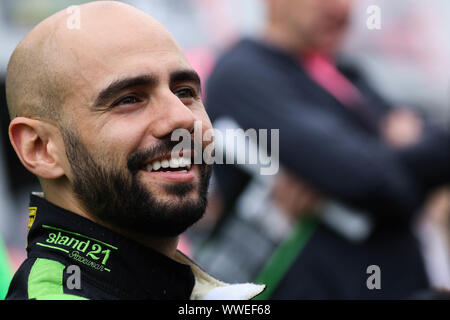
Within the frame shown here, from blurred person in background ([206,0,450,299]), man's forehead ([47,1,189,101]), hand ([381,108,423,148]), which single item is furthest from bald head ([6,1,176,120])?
hand ([381,108,423,148])

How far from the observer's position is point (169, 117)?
5.37 feet

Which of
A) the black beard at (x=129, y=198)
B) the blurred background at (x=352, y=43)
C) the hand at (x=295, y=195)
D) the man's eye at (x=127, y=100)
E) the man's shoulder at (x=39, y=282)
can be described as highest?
the blurred background at (x=352, y=43)

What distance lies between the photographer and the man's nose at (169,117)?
1.63m

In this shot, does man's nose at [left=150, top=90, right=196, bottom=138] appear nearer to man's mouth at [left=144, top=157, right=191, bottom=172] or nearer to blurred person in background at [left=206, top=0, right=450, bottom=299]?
man's mouth at [left=144, top=157, right=191, bottom=172]

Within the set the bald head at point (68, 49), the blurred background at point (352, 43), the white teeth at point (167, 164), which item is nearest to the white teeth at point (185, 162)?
the white teeth at point (167, 164)

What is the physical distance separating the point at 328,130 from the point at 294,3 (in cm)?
69

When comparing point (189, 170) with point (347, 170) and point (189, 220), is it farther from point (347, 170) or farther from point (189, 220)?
point (347, 170)

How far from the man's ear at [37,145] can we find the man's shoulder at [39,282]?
22cm

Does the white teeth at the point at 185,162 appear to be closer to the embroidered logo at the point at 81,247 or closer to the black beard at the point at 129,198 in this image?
the black beard at the point at 129,198

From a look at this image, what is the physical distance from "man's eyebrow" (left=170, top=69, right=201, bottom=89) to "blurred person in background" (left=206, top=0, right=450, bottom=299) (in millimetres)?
1120

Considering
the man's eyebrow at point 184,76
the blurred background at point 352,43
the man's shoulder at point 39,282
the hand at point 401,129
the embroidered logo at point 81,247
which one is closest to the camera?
the man's shoulder at point 39,282

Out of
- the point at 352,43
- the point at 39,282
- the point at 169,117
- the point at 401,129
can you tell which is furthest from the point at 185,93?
the point at 352,43

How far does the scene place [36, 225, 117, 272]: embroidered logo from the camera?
1599 mm
